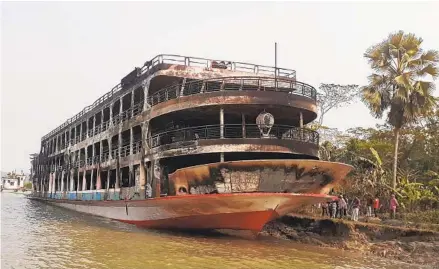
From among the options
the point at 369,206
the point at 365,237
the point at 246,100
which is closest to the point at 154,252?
the point at 246,100

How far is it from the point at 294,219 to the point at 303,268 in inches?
268

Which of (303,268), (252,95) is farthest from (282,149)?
(303,268)

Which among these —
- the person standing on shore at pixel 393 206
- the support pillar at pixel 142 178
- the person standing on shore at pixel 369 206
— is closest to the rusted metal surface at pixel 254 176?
the support pillar at pixel 142 178

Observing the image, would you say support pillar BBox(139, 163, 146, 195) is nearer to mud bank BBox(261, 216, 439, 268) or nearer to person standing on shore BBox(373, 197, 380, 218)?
mud bank BBox(261, 216, 439, 268)

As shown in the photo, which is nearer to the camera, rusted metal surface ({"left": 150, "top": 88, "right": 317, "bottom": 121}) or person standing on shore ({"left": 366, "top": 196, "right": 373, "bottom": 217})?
rusted metal surface ({"left": 150, "top": 88, "right": 317, "bottom": 121})

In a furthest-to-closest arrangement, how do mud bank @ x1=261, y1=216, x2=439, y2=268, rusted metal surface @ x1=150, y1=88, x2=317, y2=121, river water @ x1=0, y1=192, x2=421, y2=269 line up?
rusted metal surface @ x1=150, y1=88, x2=317, y2=121, mud bank @ x1=261, y1=216, x2=439, y2=268, river water @ x1=0, y1=192, x2=421, y2=269

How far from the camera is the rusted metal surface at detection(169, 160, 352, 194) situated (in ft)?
39.0

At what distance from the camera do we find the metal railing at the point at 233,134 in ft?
44.1

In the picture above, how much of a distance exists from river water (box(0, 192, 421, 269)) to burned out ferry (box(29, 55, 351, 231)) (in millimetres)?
978

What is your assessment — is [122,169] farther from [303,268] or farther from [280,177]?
[303,268]

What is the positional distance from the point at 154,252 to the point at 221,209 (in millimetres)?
2628

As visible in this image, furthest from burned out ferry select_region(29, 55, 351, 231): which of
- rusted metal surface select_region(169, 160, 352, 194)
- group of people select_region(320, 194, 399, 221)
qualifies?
group of people select_region(320, 194, 399, 221)

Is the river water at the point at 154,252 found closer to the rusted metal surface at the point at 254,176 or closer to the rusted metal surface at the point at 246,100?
the rusted metal surface at the point at 254,176

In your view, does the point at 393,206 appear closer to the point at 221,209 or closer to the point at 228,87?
the point at 221,209
